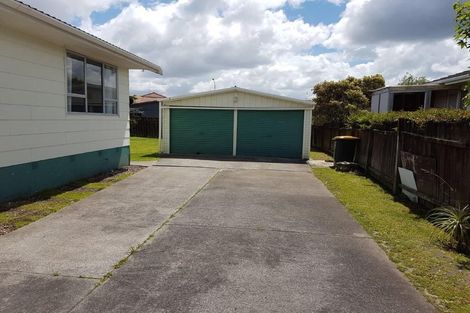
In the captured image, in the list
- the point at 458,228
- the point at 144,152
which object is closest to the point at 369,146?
the point at 458,228

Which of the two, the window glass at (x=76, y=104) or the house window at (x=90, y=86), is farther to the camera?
the house window at (x=90, y=86)

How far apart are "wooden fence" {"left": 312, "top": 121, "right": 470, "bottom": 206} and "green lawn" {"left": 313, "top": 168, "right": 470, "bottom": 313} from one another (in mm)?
574

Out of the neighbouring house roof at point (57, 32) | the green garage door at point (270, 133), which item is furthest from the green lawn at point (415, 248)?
the green garage door at point (270, 133)

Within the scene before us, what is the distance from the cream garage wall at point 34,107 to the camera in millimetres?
7254

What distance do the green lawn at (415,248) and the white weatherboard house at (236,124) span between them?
8.78 m

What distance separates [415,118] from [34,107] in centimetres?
797

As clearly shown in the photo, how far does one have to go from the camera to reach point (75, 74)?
9.71 metres

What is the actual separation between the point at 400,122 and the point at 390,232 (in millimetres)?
4061

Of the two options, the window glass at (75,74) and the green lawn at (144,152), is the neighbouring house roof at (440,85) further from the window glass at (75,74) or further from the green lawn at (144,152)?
the window glass at (75,74)

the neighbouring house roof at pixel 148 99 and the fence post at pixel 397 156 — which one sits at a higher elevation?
the neighbouring house roof at pixel 148 99

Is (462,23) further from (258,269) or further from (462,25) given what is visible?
(258,269)

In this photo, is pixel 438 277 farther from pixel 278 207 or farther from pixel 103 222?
pixel 103 222

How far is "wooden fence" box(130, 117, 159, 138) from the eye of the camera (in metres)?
30.8

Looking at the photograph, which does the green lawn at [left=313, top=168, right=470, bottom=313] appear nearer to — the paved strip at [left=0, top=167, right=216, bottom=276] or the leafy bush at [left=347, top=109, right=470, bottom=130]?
the leafy bush at [left=347, top=109, right=470, bottom=130]
